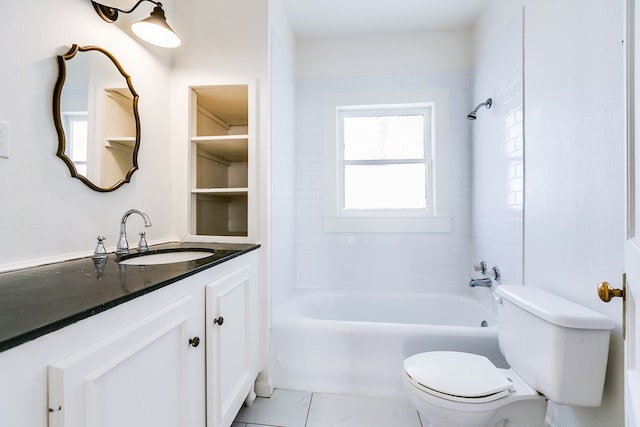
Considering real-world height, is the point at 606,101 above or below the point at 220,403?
above

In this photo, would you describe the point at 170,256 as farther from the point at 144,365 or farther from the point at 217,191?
the point at 144,365

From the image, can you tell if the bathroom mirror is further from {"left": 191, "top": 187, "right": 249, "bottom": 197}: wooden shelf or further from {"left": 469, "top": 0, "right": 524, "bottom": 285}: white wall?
{"left": 469, "top": 0, "right": 524, "bottom": 285}: white wall

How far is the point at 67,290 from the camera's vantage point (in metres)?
0.75

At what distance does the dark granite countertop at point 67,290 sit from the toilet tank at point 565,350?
4.30 ft

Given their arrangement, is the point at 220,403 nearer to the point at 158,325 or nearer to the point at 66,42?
the point at 158,325

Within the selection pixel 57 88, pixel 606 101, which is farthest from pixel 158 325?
pixel 606 101

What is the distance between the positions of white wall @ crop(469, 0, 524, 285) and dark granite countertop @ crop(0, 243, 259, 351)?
1716 millimetres

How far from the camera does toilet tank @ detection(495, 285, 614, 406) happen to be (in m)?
1.06

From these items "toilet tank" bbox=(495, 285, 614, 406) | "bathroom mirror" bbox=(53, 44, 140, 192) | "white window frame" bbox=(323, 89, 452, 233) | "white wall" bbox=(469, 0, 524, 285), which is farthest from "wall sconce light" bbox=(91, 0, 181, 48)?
"toilet tank" bbox=(495, 285, 614, 406)

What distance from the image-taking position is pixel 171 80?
186cm

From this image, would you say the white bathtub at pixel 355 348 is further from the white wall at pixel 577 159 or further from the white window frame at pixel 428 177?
the white window frame at pixel 428 177

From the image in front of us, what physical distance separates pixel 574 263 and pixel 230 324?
152 cm

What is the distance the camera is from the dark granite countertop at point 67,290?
1.76 feet

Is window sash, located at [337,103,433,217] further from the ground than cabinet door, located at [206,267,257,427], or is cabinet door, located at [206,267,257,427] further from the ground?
window sash, located at [337,103,433,217]
